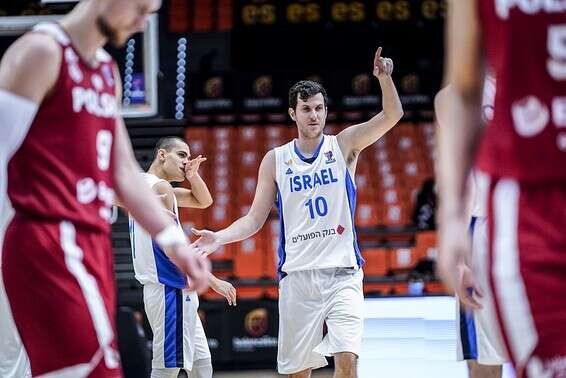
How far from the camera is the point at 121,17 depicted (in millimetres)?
2844

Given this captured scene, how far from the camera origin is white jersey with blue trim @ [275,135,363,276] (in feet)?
20.3

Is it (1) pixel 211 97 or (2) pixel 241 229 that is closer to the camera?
(2) pixel 241 229

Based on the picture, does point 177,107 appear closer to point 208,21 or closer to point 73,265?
point 208,21

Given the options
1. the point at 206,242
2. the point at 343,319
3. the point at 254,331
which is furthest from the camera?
the point at 254,331

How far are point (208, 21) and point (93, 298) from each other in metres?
15.0

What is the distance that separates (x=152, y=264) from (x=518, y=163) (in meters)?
5.00

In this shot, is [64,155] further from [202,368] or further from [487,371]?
[202,368]

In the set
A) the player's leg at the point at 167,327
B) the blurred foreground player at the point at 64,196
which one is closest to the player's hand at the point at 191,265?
the blurred foreground player at the point at 64,196

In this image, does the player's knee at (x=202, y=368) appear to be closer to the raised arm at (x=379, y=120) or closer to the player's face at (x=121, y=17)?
the raised arm at (x=379, y=120)

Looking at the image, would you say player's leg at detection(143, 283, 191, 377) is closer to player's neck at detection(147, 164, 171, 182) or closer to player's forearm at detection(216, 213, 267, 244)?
player's forearm at detection(216, 213, 267, 244)

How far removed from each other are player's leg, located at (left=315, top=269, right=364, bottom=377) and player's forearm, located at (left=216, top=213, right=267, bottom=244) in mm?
552

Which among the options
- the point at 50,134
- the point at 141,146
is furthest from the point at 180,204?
the point at 141,146

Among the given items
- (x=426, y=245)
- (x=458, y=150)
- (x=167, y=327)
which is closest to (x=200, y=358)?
(x=167, y=327)

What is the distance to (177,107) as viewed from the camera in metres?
16.2
